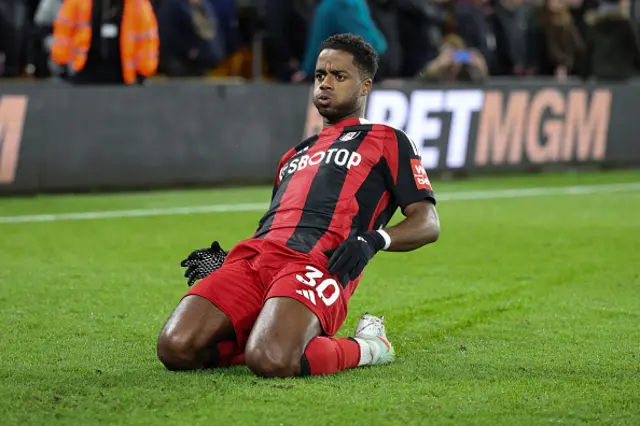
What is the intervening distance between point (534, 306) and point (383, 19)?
377 inches

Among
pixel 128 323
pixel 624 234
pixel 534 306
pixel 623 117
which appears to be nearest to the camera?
pixel 128 323

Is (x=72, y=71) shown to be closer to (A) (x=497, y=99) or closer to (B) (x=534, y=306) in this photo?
(A) (x=497, y=99)

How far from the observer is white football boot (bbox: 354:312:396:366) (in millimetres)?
5672

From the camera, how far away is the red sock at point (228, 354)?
5.59 meters

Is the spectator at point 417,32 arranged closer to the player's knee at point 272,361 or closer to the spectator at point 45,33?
the spectator at point 45,33

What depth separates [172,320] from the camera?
220 inches

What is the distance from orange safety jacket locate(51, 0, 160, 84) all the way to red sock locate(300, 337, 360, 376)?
26.7ft

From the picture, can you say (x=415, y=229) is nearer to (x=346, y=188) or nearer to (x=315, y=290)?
(x=346, y=188)

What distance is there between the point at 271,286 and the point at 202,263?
0.55 meters

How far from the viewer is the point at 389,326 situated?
683cm

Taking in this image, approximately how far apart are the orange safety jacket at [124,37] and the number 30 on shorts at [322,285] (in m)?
8.04

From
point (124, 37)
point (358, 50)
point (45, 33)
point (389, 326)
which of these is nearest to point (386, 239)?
point (358, 50)

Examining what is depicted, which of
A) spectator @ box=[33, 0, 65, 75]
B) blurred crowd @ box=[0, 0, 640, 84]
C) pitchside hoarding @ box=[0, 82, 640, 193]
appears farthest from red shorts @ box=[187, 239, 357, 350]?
spectator @ box=[33, 0, 65, 75]

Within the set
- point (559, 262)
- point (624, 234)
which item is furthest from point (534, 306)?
point (624, 234)
